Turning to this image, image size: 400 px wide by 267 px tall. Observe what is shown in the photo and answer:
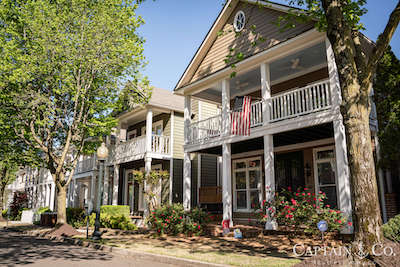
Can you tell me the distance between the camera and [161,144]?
18.4 metres

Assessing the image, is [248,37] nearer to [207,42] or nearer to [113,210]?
[207,42]

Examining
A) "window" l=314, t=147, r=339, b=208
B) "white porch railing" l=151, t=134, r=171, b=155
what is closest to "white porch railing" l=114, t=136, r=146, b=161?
"white porch railing" l=151, t=134, r=171, b=155

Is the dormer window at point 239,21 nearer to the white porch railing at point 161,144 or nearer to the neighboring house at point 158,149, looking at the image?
the neighboring house at point 158,149

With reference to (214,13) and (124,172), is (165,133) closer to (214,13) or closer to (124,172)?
(124,172)

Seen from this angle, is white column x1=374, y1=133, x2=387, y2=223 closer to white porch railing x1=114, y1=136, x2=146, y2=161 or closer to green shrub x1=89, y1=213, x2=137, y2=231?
green shrub x1=89, y1=213, x2=137, y2=231

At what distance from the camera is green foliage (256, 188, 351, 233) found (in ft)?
27.6

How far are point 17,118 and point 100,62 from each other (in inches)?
201

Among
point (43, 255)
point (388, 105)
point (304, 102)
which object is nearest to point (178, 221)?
point (43, 255)

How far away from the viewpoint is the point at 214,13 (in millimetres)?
14547

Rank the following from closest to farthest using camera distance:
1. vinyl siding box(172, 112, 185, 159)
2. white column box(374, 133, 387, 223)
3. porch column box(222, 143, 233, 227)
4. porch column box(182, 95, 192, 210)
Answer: white column box(374, 133, 387, 223), porch column box(222, 143, 233, 227), porch column box(182, 95, 192, 210), vinyl siding box(172, 112, 185, 159)

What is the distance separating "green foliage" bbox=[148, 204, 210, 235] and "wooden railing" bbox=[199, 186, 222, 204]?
3.46 metres

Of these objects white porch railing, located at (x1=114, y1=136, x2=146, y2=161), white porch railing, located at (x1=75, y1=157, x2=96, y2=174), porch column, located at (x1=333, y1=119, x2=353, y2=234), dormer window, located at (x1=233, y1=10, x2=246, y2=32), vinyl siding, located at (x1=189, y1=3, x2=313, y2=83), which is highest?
dormer window, located at (x1=233, y1=10, x2=246, y2=32)

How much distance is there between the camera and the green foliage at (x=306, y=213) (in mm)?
8398

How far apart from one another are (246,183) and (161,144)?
221 inches
